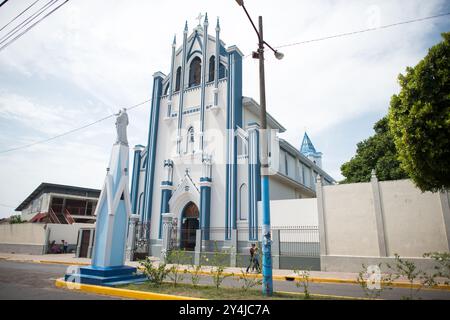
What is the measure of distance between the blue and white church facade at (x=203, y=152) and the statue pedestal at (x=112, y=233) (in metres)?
9.25

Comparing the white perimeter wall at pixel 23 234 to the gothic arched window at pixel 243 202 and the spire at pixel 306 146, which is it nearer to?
the gothic arched window at pixel 243 202

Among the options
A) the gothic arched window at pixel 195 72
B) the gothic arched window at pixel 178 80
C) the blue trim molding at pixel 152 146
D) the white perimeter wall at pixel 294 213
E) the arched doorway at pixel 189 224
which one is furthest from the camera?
the gothic arched window at pixel 178 80

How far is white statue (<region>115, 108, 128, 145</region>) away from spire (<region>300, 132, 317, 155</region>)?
128ft

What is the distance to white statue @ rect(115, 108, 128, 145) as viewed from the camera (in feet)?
36.7

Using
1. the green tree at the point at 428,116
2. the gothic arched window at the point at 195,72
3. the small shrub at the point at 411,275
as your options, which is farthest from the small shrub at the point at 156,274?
the gothic arched window at the point at 195,72

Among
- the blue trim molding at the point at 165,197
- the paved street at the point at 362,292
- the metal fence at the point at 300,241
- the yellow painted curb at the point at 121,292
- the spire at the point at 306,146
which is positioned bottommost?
the paved street at the point at 362,292

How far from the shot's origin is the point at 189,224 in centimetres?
2228

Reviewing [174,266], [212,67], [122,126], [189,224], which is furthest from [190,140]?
[174,266]

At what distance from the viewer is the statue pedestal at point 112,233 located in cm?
948

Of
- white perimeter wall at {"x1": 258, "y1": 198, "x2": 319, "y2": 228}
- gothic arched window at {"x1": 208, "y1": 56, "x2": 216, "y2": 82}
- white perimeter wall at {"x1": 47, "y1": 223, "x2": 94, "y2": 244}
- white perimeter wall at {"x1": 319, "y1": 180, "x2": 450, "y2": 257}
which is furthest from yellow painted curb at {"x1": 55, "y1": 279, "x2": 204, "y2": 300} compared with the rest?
white perimeter wall at {"x1": 47, "y1": 223, "x2": 94, "y2": 244}

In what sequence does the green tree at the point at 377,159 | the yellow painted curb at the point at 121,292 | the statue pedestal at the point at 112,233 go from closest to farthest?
the yellow painted curb at the point at 121,292 < the statue pedestal at the point at 112,233 < the green tree at the point at 377,159

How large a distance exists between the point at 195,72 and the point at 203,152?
315 inches

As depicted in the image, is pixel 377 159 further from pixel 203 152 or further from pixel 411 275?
pixel 411 275

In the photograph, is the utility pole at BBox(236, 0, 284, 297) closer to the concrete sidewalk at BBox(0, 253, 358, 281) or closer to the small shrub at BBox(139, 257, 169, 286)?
the concrete sidewalk at BBox(0, 253, 358, 281)
